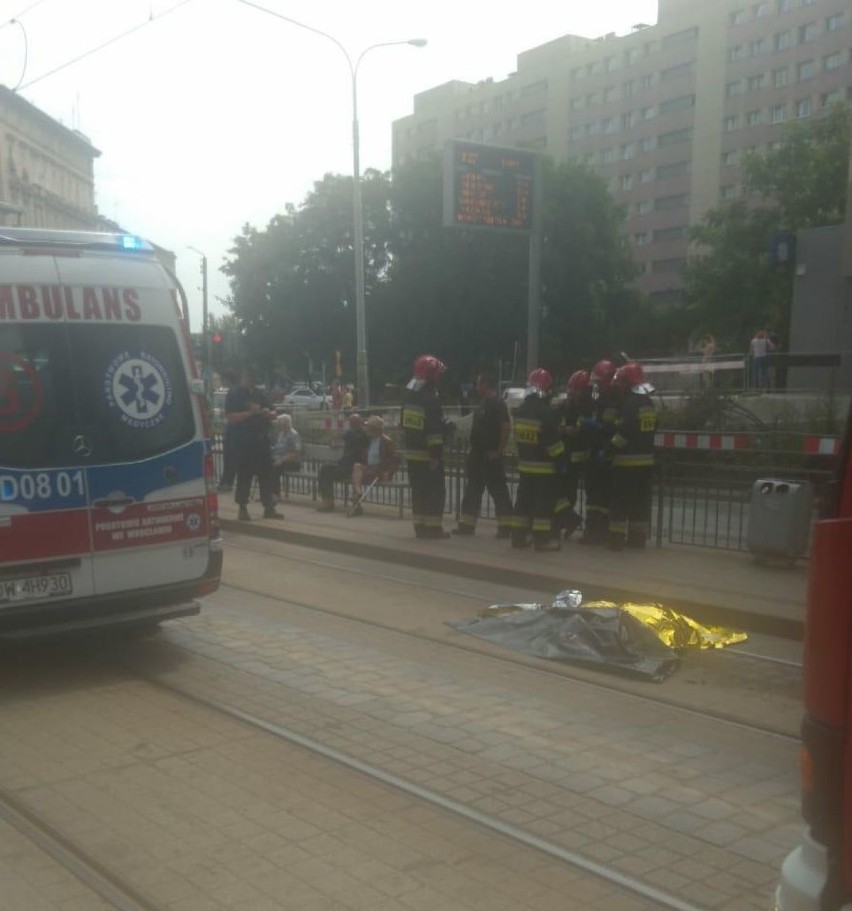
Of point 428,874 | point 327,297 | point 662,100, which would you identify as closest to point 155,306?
point 428,874

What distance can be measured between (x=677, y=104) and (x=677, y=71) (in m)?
2.30

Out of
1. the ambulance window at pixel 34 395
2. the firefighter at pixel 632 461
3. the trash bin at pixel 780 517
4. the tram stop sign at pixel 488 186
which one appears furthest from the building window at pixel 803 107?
the ambulance window at pixel 34 395

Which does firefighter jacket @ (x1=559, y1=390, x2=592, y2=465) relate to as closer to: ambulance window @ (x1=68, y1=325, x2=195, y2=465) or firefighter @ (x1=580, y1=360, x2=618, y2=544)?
firefighter @ (x1=580, y1=360, x2=618, y2=544)

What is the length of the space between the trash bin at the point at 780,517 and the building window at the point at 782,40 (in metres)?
70.8

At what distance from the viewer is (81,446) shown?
6.50m

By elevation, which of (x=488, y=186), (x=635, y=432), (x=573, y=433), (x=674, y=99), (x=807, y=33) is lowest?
(x=573, y=433)

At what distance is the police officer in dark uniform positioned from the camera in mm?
11461

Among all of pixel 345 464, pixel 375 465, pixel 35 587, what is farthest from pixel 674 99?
pixel 35 587

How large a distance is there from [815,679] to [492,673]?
15.0 ft

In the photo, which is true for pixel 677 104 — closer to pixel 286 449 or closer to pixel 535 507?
pixel 286 449

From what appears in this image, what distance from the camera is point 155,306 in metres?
6.90

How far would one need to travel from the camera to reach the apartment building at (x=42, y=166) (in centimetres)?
5331

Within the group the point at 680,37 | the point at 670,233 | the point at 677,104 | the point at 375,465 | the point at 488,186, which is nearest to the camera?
the point at 375,465

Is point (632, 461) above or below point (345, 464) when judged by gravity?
above
